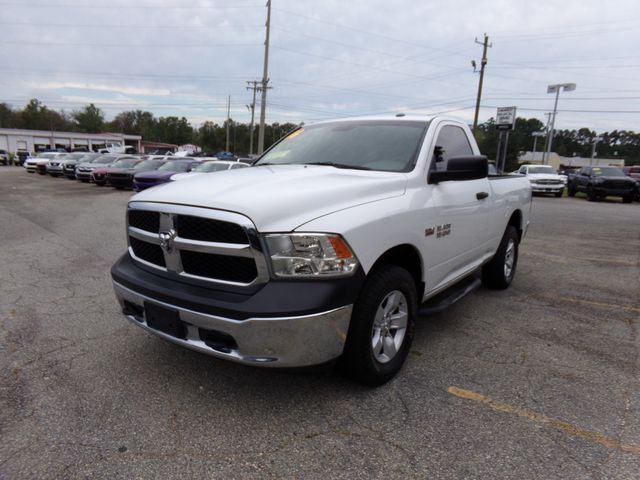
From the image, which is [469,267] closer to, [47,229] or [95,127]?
[47,229]

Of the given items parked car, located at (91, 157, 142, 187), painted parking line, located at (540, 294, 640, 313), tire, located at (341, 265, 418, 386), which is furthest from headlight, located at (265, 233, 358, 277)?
parked car, located at (91, 157, 142, 187)

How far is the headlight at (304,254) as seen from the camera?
2.45 metres

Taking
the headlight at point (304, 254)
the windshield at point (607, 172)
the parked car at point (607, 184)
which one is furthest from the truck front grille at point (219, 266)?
the windshield at point (607, 172)

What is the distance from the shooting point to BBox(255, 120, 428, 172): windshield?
3547 millimetres

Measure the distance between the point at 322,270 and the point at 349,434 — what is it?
3.11ft

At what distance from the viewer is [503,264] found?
5.29 m

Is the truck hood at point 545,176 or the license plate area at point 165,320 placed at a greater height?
the truck hood at point 545,176

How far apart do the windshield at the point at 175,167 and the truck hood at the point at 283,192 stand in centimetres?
1558

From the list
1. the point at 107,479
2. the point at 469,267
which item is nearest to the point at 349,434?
the point at 107,479

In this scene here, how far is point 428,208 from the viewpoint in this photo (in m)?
3.29

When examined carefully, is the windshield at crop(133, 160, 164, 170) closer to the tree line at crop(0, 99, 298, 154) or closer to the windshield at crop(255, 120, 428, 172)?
the windshield at crop(255, 120, 428, 172)

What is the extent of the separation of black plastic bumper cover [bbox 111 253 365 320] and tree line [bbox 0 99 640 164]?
78.6 meters

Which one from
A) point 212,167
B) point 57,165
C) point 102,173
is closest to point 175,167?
point 212,167

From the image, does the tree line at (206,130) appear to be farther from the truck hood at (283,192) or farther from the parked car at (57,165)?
the truck hood at (283,192)
